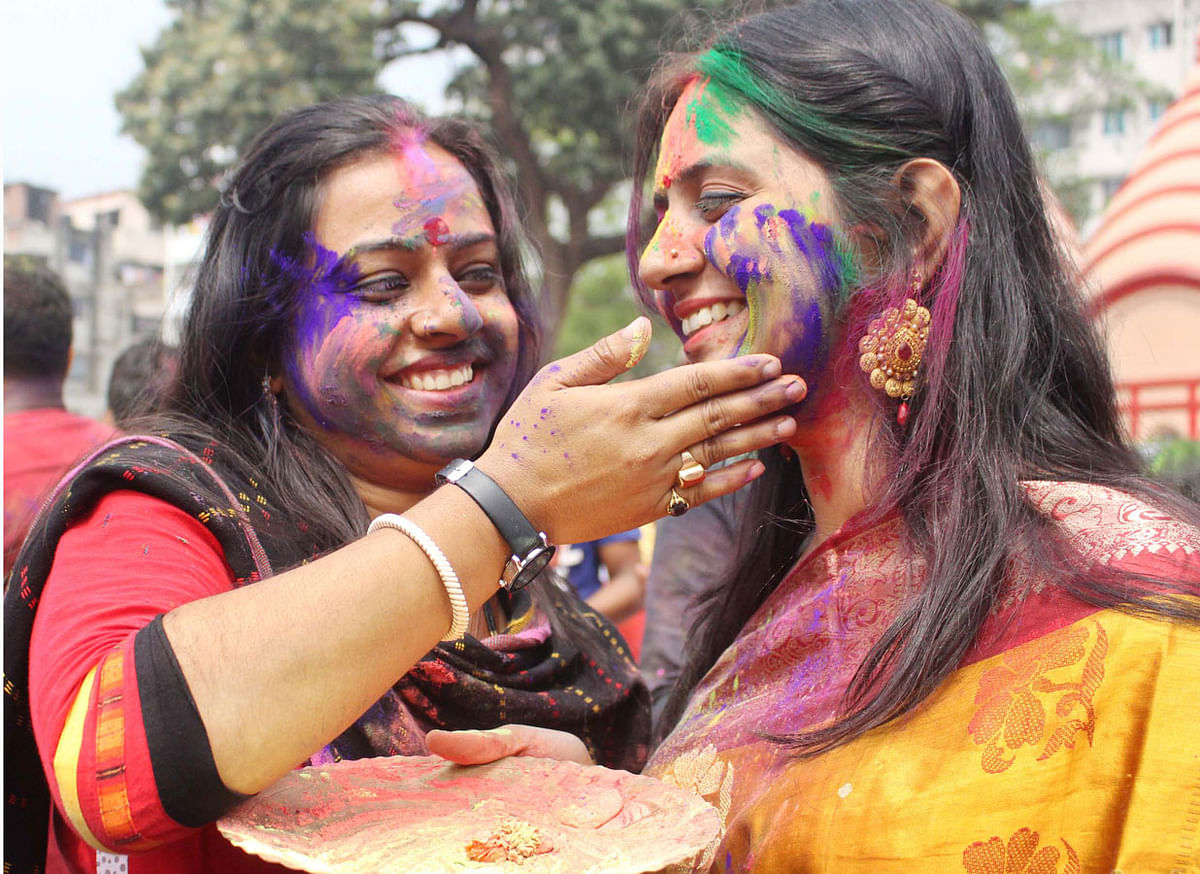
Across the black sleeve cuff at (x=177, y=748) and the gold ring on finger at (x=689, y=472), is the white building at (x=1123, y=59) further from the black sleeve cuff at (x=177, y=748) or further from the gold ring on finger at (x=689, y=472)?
the black sleeve cuff at (x=177, y=748)

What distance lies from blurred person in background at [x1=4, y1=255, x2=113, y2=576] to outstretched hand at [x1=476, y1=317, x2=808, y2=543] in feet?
8.48

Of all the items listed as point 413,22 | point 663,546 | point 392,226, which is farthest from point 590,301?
point 392,226

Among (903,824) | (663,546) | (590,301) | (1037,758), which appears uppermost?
(1037,758)

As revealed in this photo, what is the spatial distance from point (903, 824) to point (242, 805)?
103cm

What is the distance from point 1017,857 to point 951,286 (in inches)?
42.4

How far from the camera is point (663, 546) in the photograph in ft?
14.1

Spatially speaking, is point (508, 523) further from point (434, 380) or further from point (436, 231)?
point (436, 231)

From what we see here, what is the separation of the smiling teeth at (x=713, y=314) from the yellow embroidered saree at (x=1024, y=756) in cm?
63

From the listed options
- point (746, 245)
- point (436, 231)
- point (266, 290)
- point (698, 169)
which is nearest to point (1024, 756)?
point (746, 245)

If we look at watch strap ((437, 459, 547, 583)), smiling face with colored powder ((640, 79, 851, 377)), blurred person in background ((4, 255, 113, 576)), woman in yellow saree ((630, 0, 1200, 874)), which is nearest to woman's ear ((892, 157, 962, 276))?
woman in yellow saree ((630, 0, 1200, 874))

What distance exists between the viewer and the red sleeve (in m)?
1.50

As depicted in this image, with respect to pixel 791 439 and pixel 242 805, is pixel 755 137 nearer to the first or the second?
pixel 791 439

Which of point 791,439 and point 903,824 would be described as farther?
point 791,439

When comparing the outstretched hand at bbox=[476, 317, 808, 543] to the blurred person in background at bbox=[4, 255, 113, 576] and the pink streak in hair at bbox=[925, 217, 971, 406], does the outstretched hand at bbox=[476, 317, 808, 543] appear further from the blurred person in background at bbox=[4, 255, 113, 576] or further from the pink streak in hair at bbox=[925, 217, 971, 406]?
the blurred person in background at bbox=[4, 255, 113, 576]
